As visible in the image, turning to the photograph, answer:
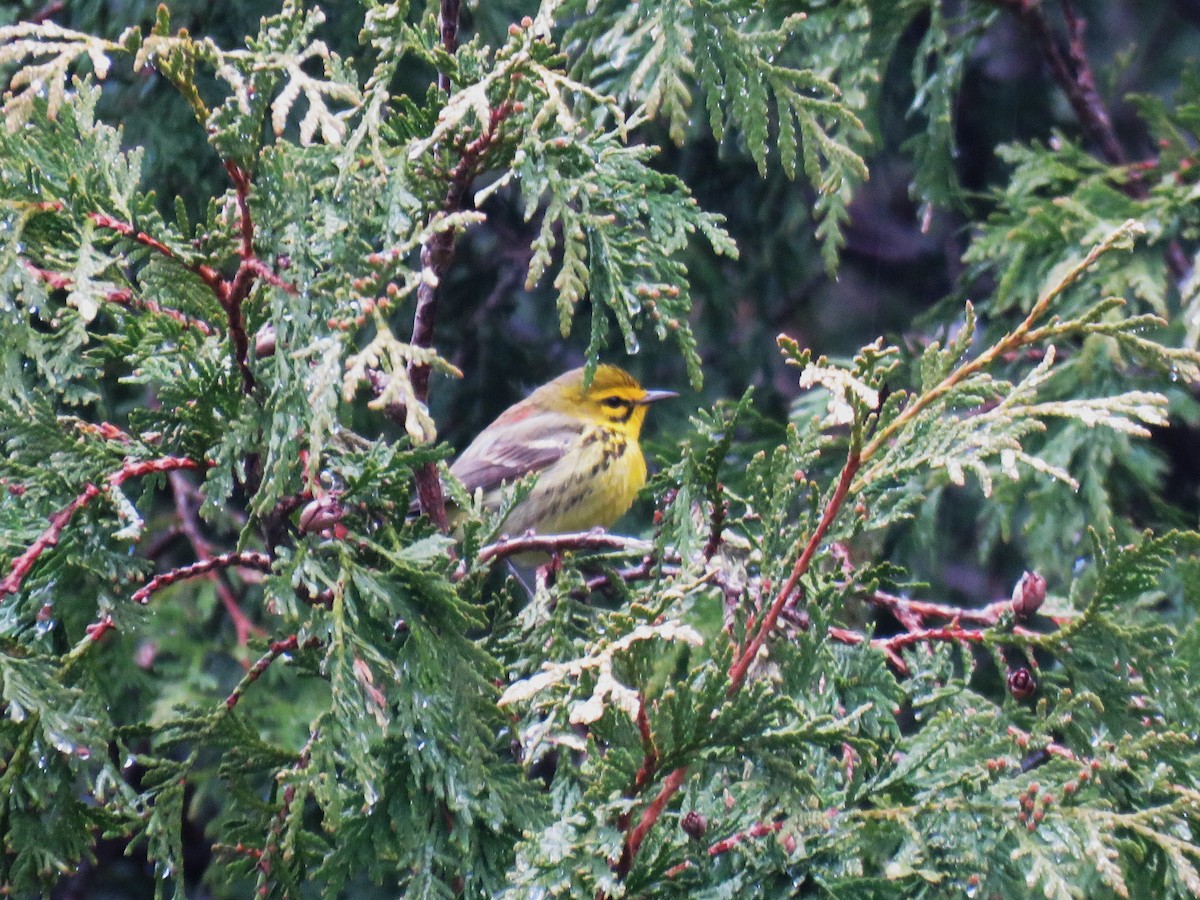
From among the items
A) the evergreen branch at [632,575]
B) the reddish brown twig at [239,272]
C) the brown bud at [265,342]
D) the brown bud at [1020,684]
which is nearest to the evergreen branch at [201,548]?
the evergreen branch at [632,575]

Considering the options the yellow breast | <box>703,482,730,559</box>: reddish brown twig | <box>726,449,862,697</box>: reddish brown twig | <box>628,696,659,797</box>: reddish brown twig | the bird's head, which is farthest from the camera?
the bird's head

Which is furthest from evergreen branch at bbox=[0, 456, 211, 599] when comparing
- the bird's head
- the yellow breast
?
the bird's head

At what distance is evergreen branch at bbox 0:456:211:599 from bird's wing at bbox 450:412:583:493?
6.65 feet

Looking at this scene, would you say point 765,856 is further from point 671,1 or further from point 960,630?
point 671,1

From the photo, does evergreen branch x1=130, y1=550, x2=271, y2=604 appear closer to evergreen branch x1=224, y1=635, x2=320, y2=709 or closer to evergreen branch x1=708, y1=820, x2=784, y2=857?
evergreen branch x1=224, y1=635, x2=320, y2=709

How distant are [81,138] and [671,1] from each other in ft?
2.97

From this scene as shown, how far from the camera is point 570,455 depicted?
3.87 metres

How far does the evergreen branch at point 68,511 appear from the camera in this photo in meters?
1.78

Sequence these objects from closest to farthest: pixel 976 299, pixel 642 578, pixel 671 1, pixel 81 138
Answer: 1. pixel 81 138
2. pixel 671 1
3. pixel 642 578
4. pixel 976 299

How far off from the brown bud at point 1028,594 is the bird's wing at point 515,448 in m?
1.97

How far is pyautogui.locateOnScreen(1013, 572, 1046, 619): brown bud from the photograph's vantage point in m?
2.00

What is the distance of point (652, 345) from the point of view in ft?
14.4

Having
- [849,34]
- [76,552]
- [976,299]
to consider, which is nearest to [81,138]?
[76,552]

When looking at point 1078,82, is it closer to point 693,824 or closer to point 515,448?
point 515,448
